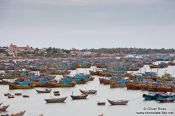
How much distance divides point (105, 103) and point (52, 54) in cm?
7398

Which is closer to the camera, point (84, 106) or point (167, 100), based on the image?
point (84, 106)

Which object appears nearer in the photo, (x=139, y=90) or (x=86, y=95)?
(x=86, y=95)

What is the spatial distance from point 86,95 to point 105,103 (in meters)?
2.74

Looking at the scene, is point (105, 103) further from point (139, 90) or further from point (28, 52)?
point (28, 52)

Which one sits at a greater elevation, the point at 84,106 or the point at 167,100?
the point at 167,100

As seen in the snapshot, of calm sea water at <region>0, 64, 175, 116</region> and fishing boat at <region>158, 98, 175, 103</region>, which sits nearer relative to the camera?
calm sea water at <region>0, 64, 175, 116</region>

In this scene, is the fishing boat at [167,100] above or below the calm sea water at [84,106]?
above

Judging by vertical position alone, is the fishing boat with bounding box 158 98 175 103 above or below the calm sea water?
above

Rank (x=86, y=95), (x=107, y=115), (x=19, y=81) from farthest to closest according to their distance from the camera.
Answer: (x=19, y=81) < (x=86, y=95) < (x=107, y=115)

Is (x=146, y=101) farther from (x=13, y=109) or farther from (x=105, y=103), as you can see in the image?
(x=13, y=109)

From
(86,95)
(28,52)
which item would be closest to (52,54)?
(28,52)

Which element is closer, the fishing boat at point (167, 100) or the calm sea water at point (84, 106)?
the calm sea water at point (84, 106)


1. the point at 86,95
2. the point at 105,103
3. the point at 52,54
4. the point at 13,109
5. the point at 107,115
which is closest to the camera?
the point at 107,115

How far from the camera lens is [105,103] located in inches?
1268
